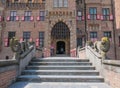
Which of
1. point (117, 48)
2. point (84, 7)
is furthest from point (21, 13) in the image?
point (117, 48)

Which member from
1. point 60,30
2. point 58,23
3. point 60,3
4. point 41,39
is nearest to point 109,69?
point 60,30

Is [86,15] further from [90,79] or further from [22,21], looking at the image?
[90,79]

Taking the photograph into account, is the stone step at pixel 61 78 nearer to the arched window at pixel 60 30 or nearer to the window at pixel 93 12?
→ the arched window at pixel 60 30

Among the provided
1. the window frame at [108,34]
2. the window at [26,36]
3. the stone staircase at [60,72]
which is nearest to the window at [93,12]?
the window frame at [108,34]

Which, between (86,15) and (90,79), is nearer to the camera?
(90,79)

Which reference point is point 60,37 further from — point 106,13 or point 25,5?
point 106,13

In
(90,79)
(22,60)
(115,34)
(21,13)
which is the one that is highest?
(21,13)

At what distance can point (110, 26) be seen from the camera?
84.7 ft

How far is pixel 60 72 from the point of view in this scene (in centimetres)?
910

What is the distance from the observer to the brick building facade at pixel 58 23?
78.4 ft

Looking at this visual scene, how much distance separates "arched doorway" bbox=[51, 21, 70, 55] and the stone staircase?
43.2 ft

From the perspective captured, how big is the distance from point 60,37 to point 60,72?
15703mm

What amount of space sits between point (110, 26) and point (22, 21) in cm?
1374

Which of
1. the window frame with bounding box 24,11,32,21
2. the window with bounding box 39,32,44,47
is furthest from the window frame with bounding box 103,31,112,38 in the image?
the window frame with bounding box 24,11,32,21
